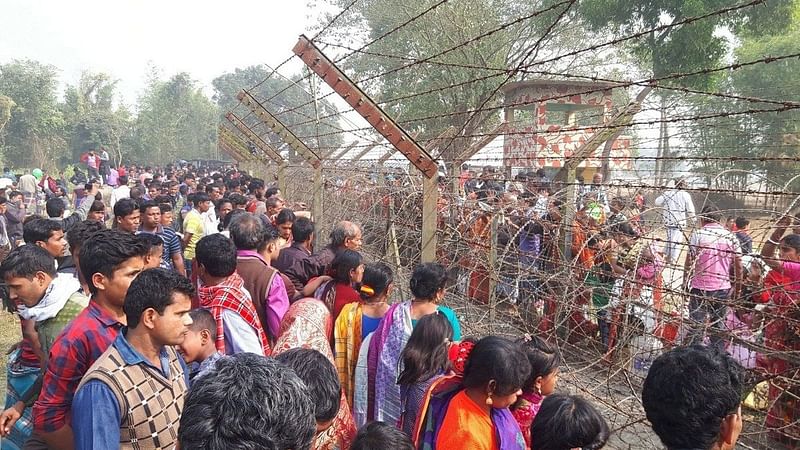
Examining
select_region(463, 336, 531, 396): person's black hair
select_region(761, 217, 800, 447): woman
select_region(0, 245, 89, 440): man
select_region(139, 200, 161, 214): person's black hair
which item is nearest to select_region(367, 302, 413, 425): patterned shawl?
select_region(463, 336, 531, 396): person's black hair

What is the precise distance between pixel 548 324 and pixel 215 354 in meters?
3.58

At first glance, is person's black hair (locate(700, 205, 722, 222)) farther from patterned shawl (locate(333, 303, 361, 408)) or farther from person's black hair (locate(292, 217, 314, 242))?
person's black hair (locate(292, 217, 314, 242))

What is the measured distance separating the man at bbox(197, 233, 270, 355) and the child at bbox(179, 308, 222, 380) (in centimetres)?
18

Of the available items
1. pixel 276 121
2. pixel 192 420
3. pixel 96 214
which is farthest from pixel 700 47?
pixel 192 420

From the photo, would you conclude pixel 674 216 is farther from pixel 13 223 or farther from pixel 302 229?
pixel 13 223

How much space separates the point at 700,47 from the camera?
1249 cm

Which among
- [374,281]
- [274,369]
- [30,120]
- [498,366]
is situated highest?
[30,120]

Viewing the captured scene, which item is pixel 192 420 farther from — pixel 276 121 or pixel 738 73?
pixel 738 73

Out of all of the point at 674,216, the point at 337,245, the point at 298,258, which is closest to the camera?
the point at 674,216

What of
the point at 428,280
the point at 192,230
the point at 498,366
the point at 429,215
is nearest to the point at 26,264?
the point at 428,280

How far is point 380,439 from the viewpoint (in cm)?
178

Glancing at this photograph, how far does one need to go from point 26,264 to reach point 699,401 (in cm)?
282

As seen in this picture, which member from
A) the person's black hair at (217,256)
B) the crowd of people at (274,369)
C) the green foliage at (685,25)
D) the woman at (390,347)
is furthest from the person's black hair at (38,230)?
the green foliage at (685,25)

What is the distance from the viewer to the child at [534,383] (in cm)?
248
